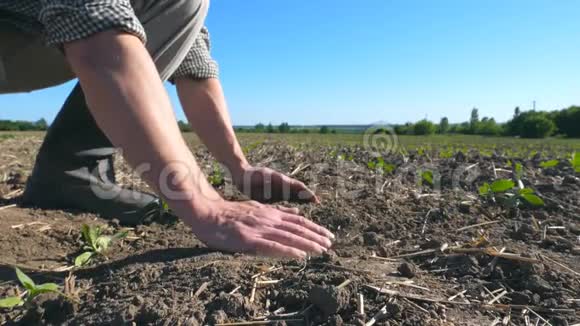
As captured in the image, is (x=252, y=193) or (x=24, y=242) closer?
(x=24, y=242)

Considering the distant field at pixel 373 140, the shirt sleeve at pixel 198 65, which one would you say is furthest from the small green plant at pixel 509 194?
the distant field at pixel 373 140

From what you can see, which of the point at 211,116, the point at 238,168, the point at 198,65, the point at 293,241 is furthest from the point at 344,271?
the point at 198,65

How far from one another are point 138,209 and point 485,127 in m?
46.6

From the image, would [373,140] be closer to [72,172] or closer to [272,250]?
[72,172]

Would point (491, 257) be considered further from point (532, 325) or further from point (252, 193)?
point (252, 193)

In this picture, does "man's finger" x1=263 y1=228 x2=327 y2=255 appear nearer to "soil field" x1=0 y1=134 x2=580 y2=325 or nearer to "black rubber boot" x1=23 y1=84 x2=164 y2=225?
"soil field" x1=0 y1=134 x2=580 y2=325

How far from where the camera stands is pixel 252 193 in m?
2.40

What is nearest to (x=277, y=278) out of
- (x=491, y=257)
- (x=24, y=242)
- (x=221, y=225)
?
(x=221, y=225)

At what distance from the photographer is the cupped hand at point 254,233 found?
1337 mm

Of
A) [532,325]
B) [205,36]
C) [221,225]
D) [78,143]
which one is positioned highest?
[205,36]

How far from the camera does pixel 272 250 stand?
1340 millimetres

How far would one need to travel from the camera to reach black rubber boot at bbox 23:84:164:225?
86.4 inches

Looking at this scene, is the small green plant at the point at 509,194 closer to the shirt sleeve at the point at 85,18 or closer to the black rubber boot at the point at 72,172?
the black rubber boot at the point at 72,172

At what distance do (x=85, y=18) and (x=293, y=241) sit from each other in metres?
0.89
